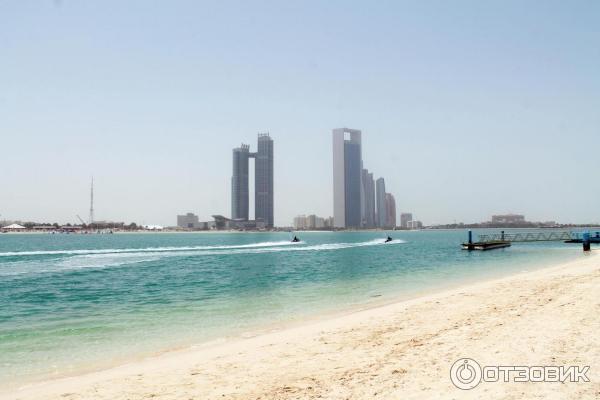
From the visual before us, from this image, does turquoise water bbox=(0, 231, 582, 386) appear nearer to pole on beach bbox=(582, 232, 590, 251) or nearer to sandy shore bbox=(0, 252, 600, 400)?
sandy shore bbox=(0, 252, 600, 400)

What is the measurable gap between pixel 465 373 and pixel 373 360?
7.33ft

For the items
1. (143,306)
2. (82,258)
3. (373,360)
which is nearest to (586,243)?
(143,306)

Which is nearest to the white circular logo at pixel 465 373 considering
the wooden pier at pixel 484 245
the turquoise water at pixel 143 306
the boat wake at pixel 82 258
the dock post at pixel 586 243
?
the turquoise water at pixel 143 306

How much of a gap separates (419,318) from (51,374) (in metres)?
11.3

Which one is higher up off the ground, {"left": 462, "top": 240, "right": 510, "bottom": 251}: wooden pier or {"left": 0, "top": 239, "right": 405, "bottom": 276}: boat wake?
{"left": 462, "top": 240, "right": 510, "bottom": 251}: wooden pier

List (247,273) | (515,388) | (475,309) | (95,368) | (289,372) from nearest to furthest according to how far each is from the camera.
→ (515,388) < (289,372) < (95,368) < (475,309) < (247,273)

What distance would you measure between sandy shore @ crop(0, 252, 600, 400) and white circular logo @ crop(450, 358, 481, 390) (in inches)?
5.7

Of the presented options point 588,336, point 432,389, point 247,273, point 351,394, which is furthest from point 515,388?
point 247,273

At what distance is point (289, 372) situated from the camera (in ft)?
32.0

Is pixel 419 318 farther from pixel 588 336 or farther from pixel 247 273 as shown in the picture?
pixel 247 273

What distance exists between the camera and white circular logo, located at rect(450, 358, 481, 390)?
7.96 meters

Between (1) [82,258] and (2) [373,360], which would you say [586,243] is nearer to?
(2) [373,360]

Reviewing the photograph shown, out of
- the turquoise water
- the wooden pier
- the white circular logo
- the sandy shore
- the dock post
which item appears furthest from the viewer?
the wooden pier

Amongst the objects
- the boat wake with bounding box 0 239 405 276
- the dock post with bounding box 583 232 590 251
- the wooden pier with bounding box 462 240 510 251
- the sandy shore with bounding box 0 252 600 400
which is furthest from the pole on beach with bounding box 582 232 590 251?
the sandy shore with bounding box 0 252 600 400
